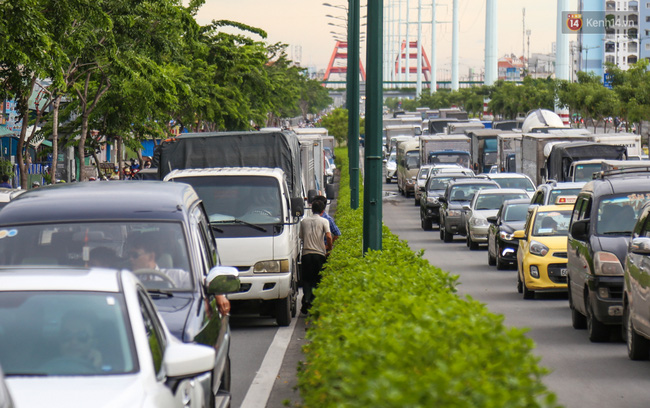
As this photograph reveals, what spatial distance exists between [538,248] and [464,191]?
16.6 meters

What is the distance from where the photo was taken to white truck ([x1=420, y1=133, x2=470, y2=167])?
58.1m

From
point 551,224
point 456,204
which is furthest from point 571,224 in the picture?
point 456,204

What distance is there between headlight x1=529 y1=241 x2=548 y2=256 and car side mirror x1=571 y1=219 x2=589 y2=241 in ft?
13.8

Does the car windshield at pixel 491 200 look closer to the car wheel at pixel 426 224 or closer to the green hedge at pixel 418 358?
the car wheel at pixel 426 224

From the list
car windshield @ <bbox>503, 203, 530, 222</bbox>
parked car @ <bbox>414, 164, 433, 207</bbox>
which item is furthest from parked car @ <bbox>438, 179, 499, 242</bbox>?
parked car @ <bbox>414, 164, 433, 207</bbox>

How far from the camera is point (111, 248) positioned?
8648mm

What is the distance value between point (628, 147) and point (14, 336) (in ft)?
140

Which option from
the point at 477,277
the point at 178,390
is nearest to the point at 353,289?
the point at 178,390

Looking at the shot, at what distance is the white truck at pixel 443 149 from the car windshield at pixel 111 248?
4927 cm

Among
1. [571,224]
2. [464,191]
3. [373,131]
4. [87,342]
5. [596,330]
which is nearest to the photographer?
[87,342]

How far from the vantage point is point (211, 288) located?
7.98 m

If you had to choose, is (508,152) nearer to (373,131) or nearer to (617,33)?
(373,131)

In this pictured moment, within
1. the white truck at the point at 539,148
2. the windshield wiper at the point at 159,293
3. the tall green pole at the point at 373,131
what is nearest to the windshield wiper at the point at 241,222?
the tall green pole at the point at 373,131

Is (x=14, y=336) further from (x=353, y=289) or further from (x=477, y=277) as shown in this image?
(x=477, y=277)
